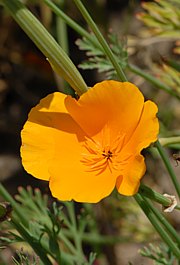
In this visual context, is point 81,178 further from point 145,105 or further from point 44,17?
point 44,17

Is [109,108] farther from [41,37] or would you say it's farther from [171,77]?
[171,77]

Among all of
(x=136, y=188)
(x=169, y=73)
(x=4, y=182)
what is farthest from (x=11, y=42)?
(x=136, y=188)

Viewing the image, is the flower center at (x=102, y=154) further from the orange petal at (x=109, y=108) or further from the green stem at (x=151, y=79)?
the green stem at (x=151, y=79)

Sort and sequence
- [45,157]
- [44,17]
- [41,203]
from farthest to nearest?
[44,17], [41,203], [45,157]

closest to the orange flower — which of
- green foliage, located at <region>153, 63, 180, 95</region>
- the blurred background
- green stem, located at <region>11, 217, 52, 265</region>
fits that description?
green stem, located at <region>11, 217, 52, 265</region>

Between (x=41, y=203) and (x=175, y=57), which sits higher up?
(x=41, y=203)

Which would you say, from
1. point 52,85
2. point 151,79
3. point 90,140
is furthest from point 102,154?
point 52,85

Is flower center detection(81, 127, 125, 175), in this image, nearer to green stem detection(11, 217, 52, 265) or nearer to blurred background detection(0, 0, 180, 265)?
green stem detection(11, 217, 52, 265)

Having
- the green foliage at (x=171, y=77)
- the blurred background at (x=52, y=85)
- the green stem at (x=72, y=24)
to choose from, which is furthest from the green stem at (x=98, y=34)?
the blurred background at (x=52, y=85)

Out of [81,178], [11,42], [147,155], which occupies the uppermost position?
[81,178]
